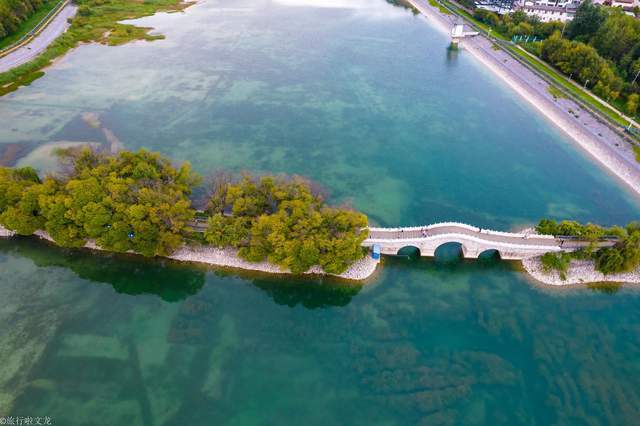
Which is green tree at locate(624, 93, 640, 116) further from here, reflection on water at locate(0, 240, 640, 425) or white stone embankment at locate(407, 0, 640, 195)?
reflection on water at locate(0, 240, 640, 425)

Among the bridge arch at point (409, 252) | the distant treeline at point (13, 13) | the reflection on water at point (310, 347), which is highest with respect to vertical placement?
the distant treeline at point (13, 13)

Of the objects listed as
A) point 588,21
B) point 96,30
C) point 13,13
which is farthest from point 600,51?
point 13,13

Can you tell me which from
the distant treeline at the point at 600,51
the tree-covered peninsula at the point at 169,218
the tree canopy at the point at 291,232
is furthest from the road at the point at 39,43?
the distant treeline at the point at 600,51

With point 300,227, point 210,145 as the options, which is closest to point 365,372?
point 300,227

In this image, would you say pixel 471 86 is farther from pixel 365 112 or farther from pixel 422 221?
pixel 422 221

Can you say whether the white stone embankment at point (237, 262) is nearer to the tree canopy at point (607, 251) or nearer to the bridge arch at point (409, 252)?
the bridge arch at point (409, 252)
